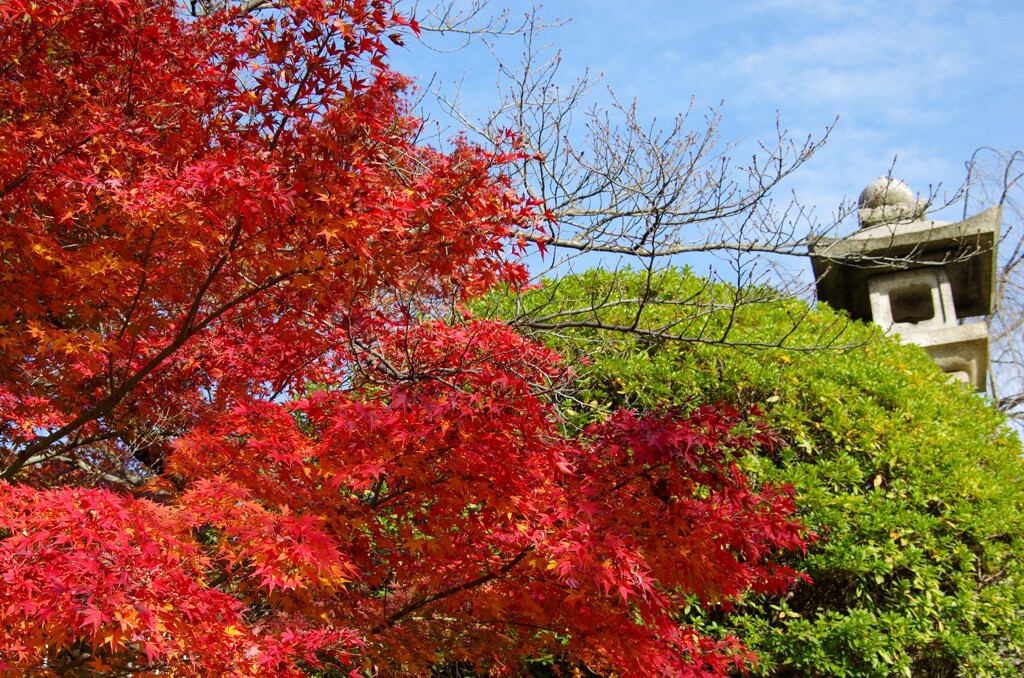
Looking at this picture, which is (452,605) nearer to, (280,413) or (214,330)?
(280,413)

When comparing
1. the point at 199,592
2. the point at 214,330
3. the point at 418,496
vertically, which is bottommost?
the point at 199,592

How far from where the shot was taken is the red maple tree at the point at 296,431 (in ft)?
10.4

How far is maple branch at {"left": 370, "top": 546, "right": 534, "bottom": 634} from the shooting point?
4.06 metres

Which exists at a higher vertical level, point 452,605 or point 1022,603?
point 452,605

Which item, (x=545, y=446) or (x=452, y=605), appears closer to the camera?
(x=545, y=446)

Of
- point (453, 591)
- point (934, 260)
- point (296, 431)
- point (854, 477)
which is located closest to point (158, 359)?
point (296, 431)

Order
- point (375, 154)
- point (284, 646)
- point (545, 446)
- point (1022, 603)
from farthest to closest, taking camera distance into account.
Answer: point (1022, 603)
point (375, 154)
point (545, 446)
point (284, 646)

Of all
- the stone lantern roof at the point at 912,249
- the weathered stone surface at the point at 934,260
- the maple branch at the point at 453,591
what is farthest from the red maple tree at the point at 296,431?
the weathered stone surface at the point at 934,260

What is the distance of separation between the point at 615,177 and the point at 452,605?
318 cm

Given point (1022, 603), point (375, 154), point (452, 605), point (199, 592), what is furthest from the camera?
point (1022, 603)

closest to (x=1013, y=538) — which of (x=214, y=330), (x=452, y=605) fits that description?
(x=452, y=605)

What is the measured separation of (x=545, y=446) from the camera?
12.0ft

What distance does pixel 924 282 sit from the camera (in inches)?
402

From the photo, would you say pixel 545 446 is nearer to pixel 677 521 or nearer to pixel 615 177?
pixel 677 521
